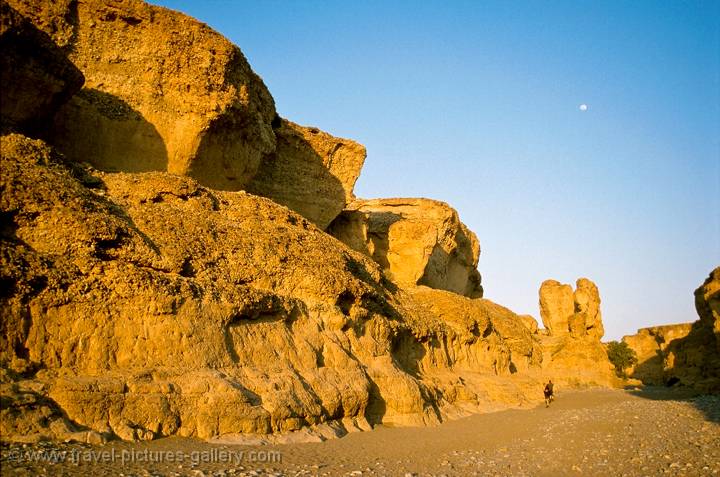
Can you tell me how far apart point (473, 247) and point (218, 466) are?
40793 mm

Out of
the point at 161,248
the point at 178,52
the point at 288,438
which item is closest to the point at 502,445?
the point at 288,438

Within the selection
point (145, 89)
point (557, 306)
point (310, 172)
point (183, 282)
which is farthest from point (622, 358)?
point (183, 282)

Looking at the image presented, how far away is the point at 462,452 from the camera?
10977 millimetres

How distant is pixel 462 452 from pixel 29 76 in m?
12.5

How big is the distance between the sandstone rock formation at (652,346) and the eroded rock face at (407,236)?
72.5 ft

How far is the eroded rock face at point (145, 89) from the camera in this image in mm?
15852

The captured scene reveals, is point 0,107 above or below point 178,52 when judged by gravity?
below

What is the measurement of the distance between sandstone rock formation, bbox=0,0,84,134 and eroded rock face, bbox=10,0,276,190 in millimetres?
2379

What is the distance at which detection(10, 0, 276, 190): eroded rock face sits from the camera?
1585cm

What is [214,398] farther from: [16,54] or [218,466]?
[16,54]

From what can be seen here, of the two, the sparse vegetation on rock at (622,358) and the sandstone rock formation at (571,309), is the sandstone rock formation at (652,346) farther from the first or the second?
the sandstone rock formation at (571,309)

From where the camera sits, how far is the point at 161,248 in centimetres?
1093

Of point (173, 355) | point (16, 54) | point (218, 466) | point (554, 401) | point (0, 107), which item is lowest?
point (554, 401)

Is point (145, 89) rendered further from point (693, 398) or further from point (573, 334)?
point (573, 334)
